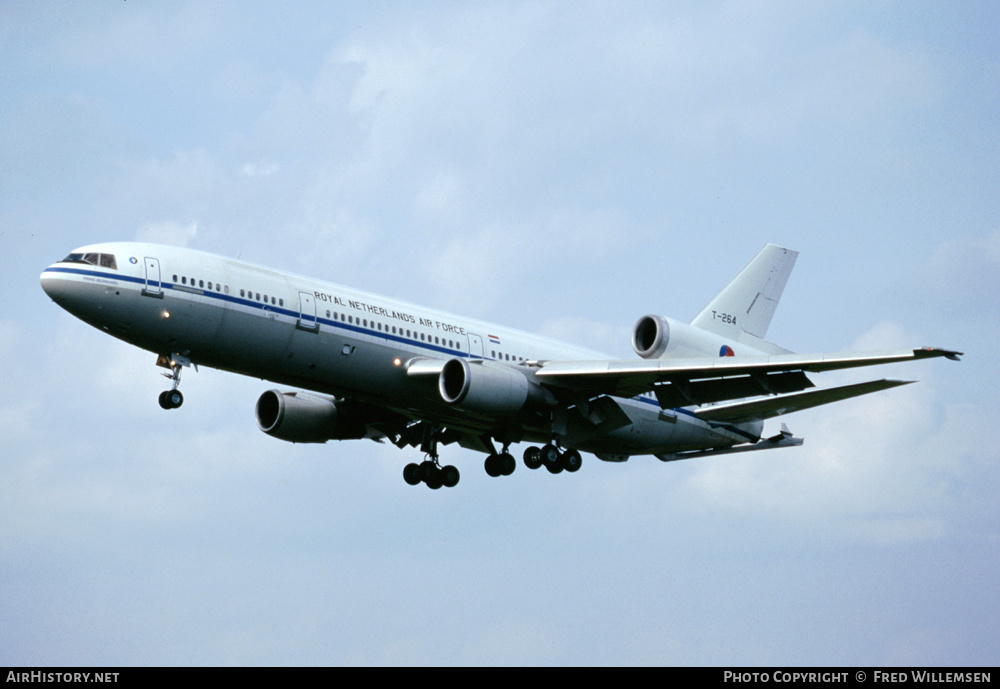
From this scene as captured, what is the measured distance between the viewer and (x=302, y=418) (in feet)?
154

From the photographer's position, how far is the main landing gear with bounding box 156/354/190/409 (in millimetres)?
37812

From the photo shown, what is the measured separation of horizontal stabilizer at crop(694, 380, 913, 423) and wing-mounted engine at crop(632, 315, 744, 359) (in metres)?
2.33

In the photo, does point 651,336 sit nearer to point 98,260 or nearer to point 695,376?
point 695,376

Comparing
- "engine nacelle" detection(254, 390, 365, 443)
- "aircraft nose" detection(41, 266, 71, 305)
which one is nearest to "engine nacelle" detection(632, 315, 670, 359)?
"engine nacelle" detection(254, 390, 365, 443)

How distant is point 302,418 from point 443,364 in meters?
8.16

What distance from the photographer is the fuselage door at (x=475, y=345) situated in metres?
43.6

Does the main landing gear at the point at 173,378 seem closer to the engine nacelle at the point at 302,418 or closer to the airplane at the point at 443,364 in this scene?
the airplane at the point at 443,364

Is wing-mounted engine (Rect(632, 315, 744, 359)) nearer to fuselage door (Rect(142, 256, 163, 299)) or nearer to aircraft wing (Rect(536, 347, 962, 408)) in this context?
aircraft wing (Rect(536, 347, 962, 408))

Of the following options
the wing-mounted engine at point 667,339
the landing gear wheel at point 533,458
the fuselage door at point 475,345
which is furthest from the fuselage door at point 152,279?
the wing-mounted engine at point 667,339

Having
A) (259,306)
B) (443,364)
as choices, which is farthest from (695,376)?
(259,306)

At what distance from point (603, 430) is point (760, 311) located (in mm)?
10843

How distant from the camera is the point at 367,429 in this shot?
4809cm
